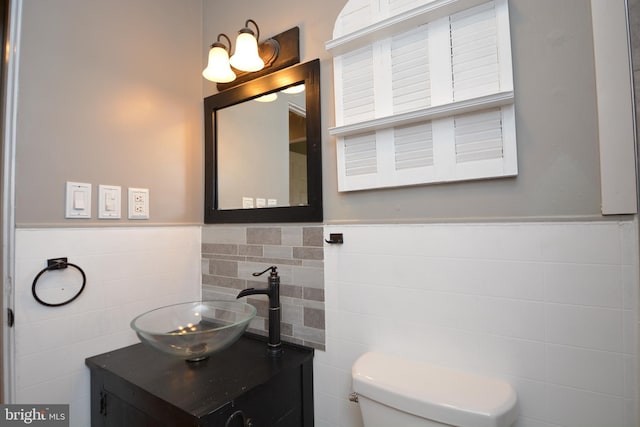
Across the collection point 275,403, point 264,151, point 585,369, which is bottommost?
point 275,403

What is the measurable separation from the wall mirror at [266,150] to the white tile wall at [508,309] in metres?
0.28

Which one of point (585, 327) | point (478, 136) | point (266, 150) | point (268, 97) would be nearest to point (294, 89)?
point (268, 97)

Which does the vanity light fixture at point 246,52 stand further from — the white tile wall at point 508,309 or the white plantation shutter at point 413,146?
the white tile wall at point 508,309

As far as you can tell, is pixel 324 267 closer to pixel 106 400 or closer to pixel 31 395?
pixel 106 400

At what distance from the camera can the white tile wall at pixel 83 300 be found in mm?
1027

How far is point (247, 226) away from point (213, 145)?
1.59 feet

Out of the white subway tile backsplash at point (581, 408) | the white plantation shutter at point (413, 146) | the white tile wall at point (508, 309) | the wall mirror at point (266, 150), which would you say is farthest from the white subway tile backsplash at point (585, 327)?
the wall mirror at point (266, 150)

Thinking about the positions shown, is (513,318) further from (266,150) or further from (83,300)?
(83,300)


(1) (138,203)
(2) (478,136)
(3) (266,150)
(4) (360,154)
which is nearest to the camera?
(2) (478,136)

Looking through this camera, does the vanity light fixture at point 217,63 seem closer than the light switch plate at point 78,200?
No

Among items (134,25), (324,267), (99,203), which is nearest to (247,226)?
(324,267)

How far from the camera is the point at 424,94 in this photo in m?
1.00

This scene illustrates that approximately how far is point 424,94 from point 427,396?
36.1 inches

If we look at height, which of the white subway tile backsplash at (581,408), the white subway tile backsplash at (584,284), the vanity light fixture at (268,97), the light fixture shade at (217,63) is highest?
the light fixture shade at (217,63)
